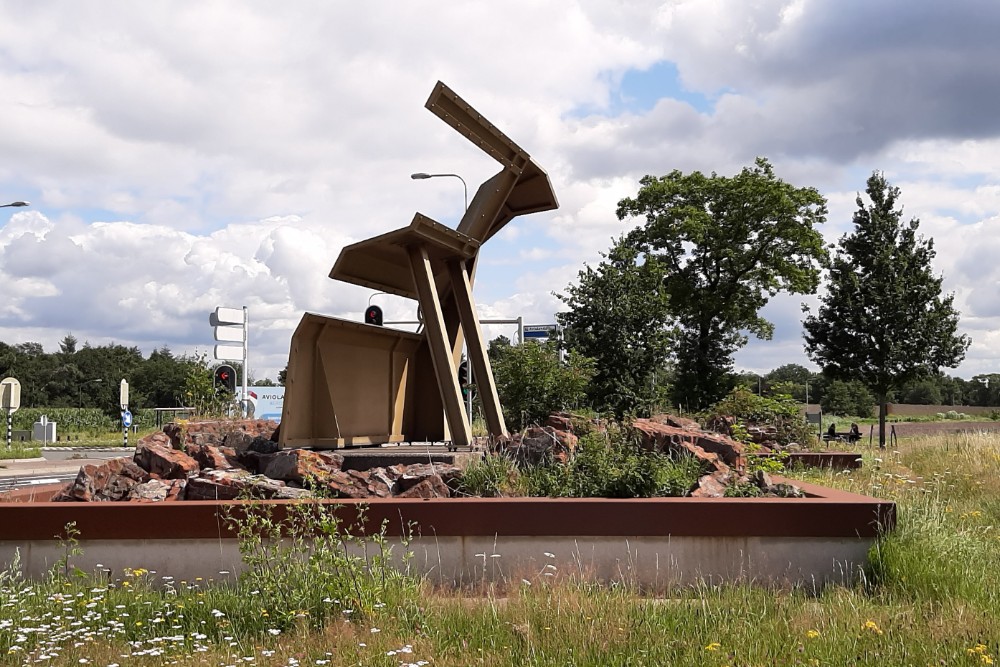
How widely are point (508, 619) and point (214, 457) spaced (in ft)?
16.5

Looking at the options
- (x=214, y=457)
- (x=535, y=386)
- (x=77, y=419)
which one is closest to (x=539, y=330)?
(x=535, y=386)

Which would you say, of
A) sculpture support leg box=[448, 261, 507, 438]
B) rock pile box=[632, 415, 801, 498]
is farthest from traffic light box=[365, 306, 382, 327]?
rock pile box=[632, 415, 801, 498]

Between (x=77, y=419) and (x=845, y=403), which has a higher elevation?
(x=845, y=403)

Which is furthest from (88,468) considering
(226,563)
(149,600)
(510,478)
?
Answer: (510,478)

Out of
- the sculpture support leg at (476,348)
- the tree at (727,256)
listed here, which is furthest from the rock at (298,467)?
the tree at (727,256)

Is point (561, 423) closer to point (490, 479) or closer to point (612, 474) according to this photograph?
point (490, 479)

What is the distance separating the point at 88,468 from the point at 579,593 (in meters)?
5.10

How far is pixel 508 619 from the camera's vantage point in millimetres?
5410

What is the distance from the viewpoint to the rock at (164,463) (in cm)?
888

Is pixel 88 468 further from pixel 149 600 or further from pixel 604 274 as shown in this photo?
pixel 604 274

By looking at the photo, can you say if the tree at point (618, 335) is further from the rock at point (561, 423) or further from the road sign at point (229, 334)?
the rock at point (561, 423)

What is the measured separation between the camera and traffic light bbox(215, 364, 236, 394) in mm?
24250

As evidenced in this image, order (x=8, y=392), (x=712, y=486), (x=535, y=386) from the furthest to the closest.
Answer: (x=8, y=392), (x=535, y=386), (x=712, y=486)

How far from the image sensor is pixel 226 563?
6.97 meters
